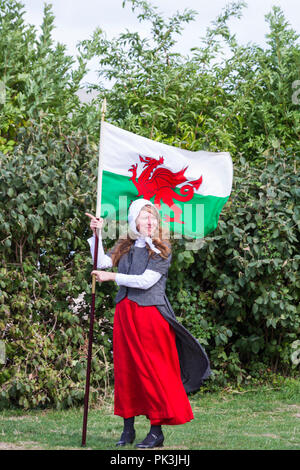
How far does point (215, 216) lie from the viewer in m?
5.03

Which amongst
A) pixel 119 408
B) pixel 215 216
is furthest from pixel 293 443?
pixel 215 216

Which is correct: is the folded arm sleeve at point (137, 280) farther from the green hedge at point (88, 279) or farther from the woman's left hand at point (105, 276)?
the green hedge at point (88, 279)

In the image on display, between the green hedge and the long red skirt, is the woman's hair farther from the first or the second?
the green hedge

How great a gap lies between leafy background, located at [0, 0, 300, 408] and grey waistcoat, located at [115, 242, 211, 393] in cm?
155

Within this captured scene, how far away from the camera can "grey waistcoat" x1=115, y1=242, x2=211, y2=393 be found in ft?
14.9

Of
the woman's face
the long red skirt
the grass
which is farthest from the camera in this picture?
the grass

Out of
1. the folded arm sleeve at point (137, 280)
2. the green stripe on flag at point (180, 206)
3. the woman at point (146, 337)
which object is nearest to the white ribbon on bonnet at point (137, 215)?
the woman at point (146, 337)

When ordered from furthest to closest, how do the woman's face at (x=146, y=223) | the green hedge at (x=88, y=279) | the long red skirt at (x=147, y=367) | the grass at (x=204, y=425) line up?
the green hedge at (x=88, y=279) → the grass at (x=204, y=425) → the woman's face at (x=146, y=223) → the long red skirt at (x=147, y=367)

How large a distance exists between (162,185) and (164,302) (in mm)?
903

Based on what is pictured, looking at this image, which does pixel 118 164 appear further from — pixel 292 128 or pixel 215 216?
pixel 292 128

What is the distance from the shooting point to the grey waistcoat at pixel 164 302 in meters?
4.54

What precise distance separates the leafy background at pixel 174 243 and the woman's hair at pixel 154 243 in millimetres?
1385

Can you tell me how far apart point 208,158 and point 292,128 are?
3.42m

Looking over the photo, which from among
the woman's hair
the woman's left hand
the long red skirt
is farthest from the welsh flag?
the long red skirt
